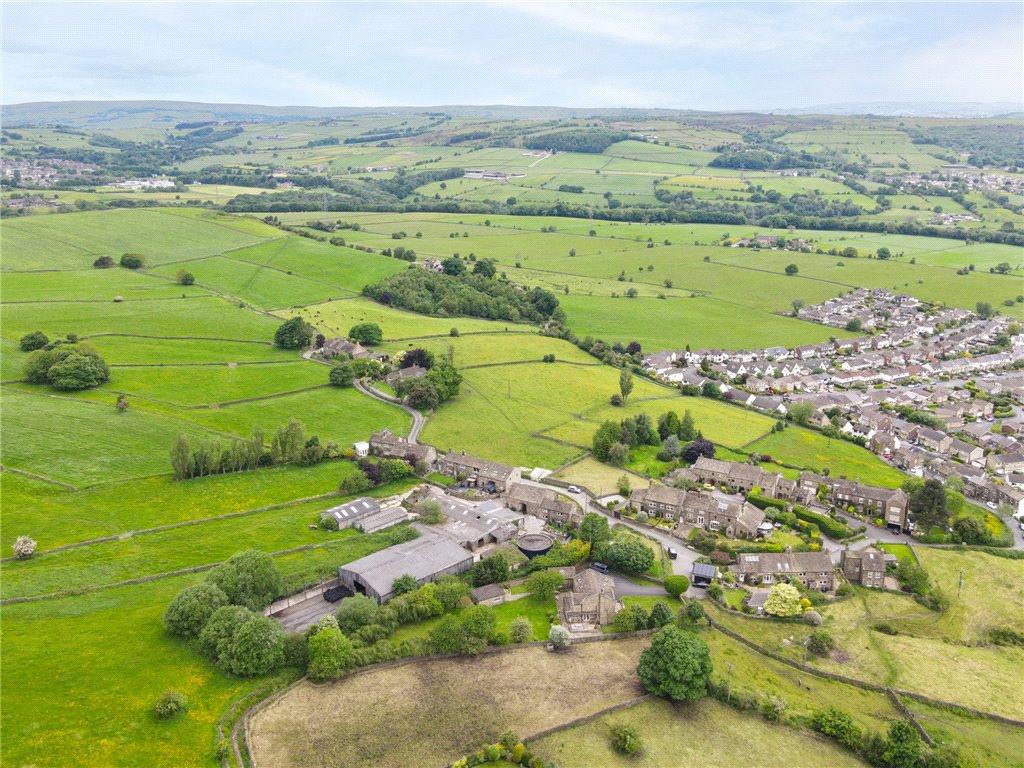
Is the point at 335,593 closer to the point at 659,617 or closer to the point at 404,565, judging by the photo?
the point at 404,565

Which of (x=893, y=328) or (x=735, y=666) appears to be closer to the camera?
(x=735, y=666)

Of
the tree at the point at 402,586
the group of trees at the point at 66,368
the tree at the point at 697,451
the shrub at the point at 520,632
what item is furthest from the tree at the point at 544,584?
the group of trees at the point at 66,368

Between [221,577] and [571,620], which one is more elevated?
[221,577]

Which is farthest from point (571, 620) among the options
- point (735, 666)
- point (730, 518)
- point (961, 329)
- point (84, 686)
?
point (961, 329)

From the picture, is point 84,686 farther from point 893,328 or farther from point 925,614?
point 893,328

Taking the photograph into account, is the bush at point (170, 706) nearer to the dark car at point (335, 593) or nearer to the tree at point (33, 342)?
the dark car at point (335, 593)

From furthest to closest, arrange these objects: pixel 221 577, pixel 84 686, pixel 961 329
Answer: pixel 961 329 < pixel 221 577 < pixel 84 686
